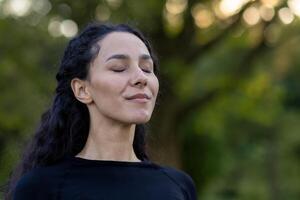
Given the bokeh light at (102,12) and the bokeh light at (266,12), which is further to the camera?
the bokeh light at (266,12)

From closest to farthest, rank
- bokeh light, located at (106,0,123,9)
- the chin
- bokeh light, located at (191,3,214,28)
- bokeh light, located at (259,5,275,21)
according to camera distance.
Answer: the chin → bokeh light, located at (106,0,123,9) → bokeh light, located at (259,5,275,21) → bokeh light, located at (191,3,214,28)

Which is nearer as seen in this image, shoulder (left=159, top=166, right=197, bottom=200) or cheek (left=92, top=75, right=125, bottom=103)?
cheek (left=92, top=75, right=125, bottom=103)

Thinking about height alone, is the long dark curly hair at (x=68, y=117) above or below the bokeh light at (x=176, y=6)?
below

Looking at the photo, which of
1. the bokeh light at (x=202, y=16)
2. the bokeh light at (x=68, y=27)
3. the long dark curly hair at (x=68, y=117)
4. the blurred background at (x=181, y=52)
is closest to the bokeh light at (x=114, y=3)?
the blurred background at (x=181, y=52)

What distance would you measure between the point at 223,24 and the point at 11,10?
3477 millimetres

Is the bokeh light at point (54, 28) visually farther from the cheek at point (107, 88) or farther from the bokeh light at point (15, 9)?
the cheek at point (107, 88)

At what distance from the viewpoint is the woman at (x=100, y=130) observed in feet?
10.0

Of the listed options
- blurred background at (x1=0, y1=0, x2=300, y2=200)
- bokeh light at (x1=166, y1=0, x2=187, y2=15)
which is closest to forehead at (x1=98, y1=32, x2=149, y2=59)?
blurred background at (x1=0, y1=0, x2=300, y2=200)

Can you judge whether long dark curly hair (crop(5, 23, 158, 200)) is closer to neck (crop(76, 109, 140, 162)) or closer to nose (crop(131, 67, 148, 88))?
neck (crop(76, 109, 140, 162))

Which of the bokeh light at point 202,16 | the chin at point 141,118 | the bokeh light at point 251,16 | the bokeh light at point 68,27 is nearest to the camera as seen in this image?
the chin at point 141,118

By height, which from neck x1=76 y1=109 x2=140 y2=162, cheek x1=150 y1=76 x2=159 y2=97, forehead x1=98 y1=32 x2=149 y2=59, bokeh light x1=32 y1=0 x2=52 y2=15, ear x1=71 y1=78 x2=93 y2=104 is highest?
bokeh light x1=32 y1=0 x2=52 y2=15

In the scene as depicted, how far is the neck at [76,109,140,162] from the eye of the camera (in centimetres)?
314

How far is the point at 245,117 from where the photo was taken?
1529 centimetres

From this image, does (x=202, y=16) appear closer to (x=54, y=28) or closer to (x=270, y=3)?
(x=270, y=3)
